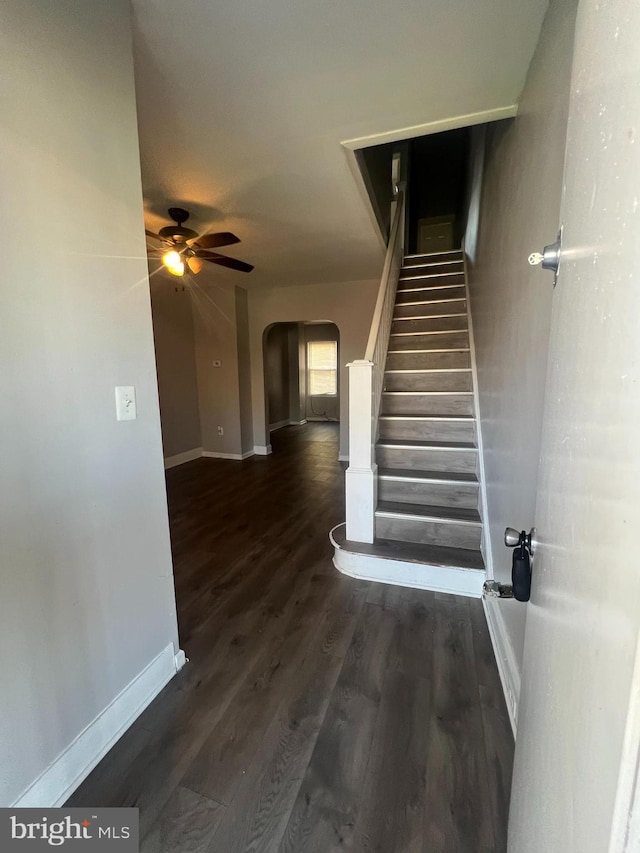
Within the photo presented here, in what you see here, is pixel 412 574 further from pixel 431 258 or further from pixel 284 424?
pixel 284 424

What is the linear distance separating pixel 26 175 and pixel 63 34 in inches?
19.5

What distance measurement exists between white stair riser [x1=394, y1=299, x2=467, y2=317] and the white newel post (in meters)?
1.87

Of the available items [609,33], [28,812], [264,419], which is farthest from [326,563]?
[264,419]

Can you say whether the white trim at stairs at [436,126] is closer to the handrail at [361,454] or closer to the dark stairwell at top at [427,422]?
the dark stairwell at top at [427,422]

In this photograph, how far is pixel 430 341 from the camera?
3.46m

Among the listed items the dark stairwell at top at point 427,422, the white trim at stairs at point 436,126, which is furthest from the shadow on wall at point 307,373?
the white trim at stairs at point 436,126

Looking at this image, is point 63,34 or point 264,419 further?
point 264,419

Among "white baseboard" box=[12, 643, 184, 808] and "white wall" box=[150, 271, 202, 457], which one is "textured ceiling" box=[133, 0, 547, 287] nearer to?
"white wall" box=[150, 271, 202, 457]

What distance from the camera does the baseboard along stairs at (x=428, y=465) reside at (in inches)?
88.7

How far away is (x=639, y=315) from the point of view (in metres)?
0.34

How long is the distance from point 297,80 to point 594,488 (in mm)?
2036

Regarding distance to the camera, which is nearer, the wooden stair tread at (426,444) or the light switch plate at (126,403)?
the light switch plate at (126,403)

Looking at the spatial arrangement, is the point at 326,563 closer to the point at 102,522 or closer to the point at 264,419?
the point at 102,522

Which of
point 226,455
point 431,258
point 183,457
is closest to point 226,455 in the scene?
point 226,455
